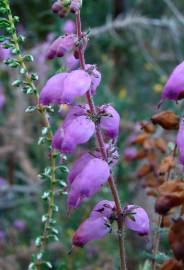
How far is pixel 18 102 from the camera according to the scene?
119 inches

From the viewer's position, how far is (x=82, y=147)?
2.93 m

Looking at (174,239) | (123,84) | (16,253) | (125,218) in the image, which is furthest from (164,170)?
(123,84)

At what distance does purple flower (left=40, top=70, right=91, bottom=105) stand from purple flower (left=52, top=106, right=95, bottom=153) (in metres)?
0.04

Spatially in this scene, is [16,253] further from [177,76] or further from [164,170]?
[177,76]

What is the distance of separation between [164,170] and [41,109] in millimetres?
274

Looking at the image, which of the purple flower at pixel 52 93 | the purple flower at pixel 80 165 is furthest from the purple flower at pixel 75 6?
the purple flower at pixel 80 165

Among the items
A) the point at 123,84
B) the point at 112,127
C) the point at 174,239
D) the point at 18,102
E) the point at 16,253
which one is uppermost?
the point at 123,84

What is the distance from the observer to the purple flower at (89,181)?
2.53 feet

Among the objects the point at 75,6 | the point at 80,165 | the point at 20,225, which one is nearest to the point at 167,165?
the point at 80,165

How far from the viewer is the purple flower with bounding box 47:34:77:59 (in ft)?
2.71

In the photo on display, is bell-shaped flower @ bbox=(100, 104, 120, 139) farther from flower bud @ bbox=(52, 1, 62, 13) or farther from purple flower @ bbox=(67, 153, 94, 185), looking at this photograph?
flower bud @ bbox=(52, 1, 62, 13)

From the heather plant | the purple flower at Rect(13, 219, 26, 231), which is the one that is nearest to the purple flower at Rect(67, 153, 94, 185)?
the heather plant

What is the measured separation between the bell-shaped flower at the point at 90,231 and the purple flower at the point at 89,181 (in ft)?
0.16

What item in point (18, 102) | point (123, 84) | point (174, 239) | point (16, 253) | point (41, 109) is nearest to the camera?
point (174, 239)
